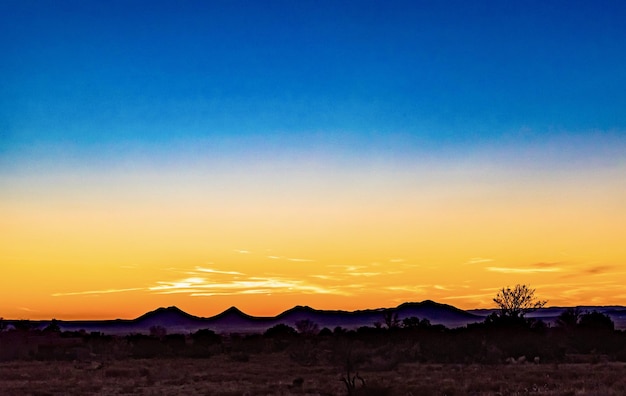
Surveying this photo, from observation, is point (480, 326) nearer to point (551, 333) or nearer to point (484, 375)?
point (551, 333)

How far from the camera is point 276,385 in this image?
3181 cm

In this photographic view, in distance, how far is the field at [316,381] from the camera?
28.0 m

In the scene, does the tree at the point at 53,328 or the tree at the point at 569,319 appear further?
the tree at the point at 53,328

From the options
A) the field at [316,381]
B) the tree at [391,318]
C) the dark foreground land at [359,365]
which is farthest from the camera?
the tree at [391,318]

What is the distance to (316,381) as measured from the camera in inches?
1319

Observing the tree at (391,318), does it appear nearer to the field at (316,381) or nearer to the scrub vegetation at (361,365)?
the scrub vegetation at (361,365)

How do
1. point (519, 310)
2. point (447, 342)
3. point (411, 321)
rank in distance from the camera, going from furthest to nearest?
point (411, 321) → point (519, 310) → point (447, 342)

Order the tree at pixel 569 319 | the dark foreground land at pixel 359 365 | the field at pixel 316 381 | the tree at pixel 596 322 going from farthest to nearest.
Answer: the tree at pixel 569 319 < the tree at pixel 596 322 < the dark foreground land at pixel 359 365 < the field at pixel 316 381

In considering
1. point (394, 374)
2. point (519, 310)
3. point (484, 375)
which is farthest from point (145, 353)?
point (519, 310)

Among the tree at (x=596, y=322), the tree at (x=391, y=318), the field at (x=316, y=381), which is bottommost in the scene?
the field at (x=316, y=381)

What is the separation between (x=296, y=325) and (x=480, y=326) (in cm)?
3952

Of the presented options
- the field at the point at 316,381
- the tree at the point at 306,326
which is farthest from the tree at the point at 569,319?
the tree at the point at 306,326

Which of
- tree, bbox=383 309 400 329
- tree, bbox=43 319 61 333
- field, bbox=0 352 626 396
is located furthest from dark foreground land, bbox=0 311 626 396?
tree, bbox=43 319 61 333

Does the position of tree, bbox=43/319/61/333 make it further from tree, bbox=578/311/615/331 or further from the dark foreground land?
tree, bbox=578/311/615/331
